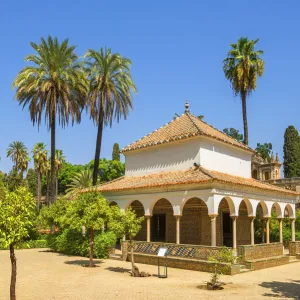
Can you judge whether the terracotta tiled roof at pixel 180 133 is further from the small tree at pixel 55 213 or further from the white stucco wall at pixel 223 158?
the small tree at pixel 55 213

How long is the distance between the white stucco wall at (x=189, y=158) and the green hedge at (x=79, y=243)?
504 cm

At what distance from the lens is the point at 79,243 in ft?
79.7

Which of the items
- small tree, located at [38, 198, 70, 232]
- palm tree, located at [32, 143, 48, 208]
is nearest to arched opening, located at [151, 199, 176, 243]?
small tree, located at [38, 198, 70, 232]

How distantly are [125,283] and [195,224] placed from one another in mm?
9752

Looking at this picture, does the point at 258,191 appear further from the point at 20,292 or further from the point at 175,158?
the point at 20,292

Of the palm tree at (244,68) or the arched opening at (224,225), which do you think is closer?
the arched opening at (224,225)

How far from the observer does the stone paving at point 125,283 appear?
1309 centimetres

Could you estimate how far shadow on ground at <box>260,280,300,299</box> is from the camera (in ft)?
43.6

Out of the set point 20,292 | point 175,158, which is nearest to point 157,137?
point 175,158

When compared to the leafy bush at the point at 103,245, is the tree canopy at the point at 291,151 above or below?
above

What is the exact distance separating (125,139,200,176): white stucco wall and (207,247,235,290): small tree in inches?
265

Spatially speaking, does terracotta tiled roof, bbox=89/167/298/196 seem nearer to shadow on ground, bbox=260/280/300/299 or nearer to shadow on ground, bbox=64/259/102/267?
shadow on ground, bbox=64/259/102/267

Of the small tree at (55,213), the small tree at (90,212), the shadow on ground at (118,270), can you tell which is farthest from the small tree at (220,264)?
the small tree at (55,213)

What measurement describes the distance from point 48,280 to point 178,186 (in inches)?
322
